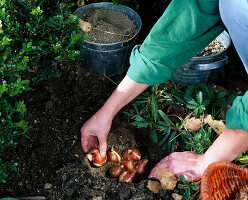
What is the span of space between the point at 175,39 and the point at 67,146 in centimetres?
108

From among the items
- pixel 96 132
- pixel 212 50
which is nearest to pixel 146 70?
pixel 96 132

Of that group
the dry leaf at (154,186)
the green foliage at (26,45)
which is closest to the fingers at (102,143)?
the dry leaf at (154,186)

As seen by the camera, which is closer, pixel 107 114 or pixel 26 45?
pixel 26 45

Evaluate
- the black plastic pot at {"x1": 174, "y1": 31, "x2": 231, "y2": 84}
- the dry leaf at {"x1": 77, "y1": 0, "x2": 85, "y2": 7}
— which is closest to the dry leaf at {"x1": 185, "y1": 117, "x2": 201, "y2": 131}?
the black plastic pot at {"x1": 174, "y1": 31, "x2": 231, "y2": 84}

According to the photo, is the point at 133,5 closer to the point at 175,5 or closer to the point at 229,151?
the point at 175,5

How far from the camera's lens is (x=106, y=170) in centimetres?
238

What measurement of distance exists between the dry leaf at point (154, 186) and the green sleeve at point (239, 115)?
0.65 m

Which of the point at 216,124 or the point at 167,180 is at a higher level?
the point at 216,124

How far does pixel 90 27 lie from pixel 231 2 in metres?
1.34

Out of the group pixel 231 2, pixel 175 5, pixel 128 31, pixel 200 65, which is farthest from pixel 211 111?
pixel 231 2

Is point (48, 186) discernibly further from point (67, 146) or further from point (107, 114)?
point (107, 114)

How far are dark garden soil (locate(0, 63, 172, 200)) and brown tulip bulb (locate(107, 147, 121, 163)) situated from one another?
7cm

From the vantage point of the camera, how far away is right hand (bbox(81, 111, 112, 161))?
7.26 ft

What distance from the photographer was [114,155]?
7.77 ft
